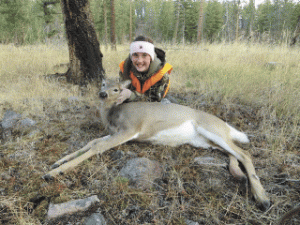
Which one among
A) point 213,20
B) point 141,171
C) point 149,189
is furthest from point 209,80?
point 213,20

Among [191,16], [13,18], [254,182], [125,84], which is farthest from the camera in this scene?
[191,16]

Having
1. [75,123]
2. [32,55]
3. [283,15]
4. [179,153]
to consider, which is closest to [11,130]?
[75,123]

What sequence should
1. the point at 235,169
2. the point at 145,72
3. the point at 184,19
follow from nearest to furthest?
the point at 235,169 < the point at 145,72 < the point at 184,19

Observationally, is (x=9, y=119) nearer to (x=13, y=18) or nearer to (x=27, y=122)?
(x=27, y=122)

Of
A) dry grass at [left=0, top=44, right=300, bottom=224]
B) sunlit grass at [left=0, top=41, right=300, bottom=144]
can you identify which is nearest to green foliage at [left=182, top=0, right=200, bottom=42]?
sunlit grass at [left=0, top=41, right=300, bottom=144]

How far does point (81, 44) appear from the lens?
15.7 feet

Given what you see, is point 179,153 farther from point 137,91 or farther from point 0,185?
point 0,185

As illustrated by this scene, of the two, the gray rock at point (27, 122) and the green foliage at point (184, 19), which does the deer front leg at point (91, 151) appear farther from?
the green foliage at point (184, 19)

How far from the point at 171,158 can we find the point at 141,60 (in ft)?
5.58

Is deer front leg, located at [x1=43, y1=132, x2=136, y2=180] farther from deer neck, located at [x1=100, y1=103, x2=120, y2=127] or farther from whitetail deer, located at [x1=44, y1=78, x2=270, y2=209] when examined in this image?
deer neck, located at [x1=100, y1=103, x2=120, y2=127]

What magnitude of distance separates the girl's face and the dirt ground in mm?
1226

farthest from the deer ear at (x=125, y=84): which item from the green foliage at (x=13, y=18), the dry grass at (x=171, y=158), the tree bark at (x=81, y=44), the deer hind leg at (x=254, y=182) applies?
the green foliage at (x=13, y=18)

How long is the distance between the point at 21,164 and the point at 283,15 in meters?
55.6

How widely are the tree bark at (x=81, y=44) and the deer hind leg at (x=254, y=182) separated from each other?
152 inches
